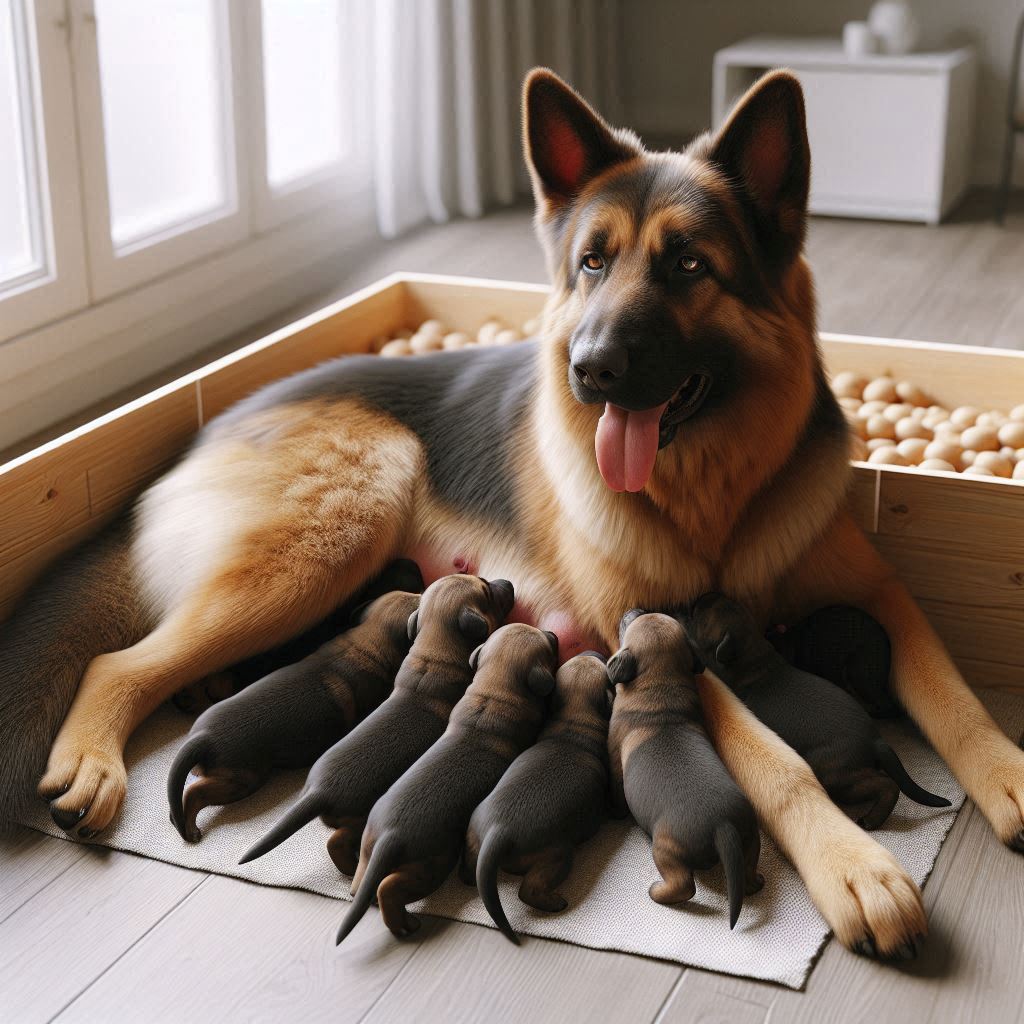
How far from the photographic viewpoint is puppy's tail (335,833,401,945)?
1627 millimetres

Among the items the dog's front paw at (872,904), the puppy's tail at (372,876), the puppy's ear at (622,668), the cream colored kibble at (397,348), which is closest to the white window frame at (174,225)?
the cream colored kibble at (397,348)

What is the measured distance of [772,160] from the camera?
197cm

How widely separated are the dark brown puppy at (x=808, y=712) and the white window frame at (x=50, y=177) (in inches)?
87.7

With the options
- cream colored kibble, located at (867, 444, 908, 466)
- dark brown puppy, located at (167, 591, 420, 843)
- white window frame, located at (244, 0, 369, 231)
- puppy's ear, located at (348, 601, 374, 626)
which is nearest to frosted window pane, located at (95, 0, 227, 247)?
white window frame, located at (244, 0, 369, 231)

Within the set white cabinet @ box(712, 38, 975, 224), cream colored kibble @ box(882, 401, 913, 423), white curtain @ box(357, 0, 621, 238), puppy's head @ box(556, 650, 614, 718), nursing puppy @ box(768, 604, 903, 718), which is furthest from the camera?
white cabinet @ box(712, 38, 975, 224)

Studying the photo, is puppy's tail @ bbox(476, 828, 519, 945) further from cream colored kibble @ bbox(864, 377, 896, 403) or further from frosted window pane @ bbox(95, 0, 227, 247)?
frosted window pane @ bbox(95, 0, 227, 247)

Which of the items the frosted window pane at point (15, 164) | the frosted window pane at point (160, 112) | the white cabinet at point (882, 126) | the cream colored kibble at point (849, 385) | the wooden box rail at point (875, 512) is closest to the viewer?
the wooden box rail at point (875, 512)

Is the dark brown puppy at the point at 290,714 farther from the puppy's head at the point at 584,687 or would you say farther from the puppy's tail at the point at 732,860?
the puppy's tail at the point at 732,860

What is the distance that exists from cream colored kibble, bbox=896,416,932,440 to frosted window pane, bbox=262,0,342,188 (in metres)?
2.60

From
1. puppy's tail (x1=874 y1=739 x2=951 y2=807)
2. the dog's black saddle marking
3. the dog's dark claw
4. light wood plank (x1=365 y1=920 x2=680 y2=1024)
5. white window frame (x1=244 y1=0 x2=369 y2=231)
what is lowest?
light wood plank (x1=365 y1=920 x2=680 y2=1024)

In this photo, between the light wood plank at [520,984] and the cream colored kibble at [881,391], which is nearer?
the light wood plank at [520,984]

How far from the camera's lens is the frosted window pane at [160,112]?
12.8 ft

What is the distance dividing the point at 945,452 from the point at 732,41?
444 centimetres

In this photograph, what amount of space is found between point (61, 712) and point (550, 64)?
468cm
